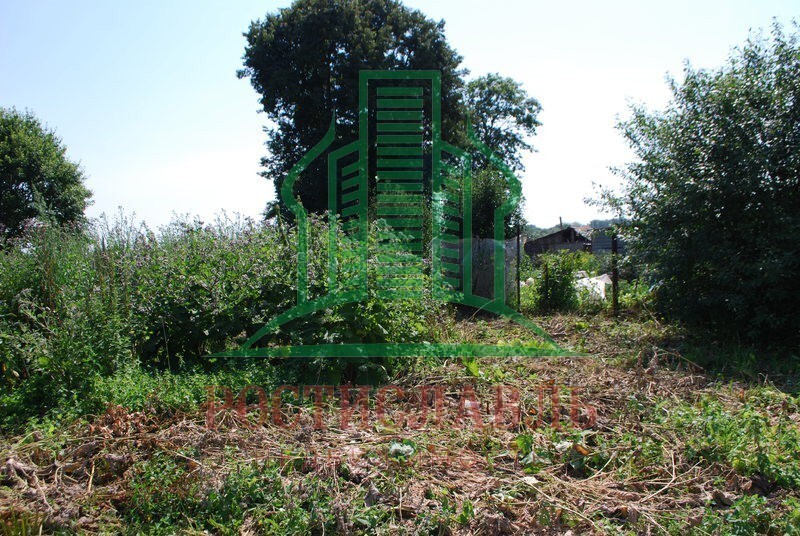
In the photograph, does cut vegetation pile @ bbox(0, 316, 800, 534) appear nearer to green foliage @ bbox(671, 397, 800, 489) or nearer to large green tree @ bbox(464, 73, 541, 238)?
green foliage @ bbox(671, 397, 800, 489)

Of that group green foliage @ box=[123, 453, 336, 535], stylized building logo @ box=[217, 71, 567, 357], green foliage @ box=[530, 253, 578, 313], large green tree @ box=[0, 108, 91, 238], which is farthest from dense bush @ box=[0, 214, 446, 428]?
large green tree @ box=[0, 108, 91, 238]

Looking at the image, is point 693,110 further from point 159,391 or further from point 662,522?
point 159,391

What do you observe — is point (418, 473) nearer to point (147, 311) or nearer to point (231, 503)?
point (231, 503)

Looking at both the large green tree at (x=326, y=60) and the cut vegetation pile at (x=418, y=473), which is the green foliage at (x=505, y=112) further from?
the cut vegetation pile at (x=418, y=473)

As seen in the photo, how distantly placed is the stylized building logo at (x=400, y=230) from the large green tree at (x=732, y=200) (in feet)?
5.78

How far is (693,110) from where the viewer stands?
5.87 meters

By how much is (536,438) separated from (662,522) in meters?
0.82

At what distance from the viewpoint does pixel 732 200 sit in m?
5.52

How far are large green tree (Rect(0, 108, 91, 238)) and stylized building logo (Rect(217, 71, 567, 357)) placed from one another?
9209 millimetres

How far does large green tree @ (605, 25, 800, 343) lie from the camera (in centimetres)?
519

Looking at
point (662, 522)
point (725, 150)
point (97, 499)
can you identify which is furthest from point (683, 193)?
point (97, 499)

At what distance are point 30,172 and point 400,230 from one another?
50.4 ft

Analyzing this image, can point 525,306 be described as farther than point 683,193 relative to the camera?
Yes

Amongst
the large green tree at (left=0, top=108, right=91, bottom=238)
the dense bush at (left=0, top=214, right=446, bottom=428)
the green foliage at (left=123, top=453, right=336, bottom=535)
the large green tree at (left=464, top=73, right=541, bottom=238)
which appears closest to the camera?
the green foliage at (left=123, top=453, right=336, bottom=535)
